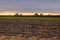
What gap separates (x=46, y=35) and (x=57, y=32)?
7.82ft

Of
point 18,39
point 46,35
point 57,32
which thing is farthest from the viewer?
point 57,32

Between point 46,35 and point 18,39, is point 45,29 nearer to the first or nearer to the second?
point 46,35

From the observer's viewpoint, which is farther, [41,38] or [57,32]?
[57,32]

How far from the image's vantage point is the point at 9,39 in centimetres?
2519

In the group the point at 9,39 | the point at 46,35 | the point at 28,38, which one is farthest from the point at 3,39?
the point at 46,35

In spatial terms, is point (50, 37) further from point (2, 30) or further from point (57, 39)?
point (2, 30)

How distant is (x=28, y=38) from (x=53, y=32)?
430cm

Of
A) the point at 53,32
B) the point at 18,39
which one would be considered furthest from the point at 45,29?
the point at 18,39

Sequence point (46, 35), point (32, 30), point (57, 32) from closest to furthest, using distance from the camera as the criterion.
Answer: point (46, 35), point (57, 32), point (32, 30)

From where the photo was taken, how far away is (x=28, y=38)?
26.2 meters

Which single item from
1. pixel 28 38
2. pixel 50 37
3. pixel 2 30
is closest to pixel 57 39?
pixel 50 37

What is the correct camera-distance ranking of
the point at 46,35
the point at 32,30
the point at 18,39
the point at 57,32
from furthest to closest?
the point at 32,30, the point at 57,32, the point at 46,35, the point at 18,39

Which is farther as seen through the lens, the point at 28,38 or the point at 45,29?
the point at 45,29

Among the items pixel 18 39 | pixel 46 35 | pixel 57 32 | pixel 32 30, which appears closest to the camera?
pixel 18 39
